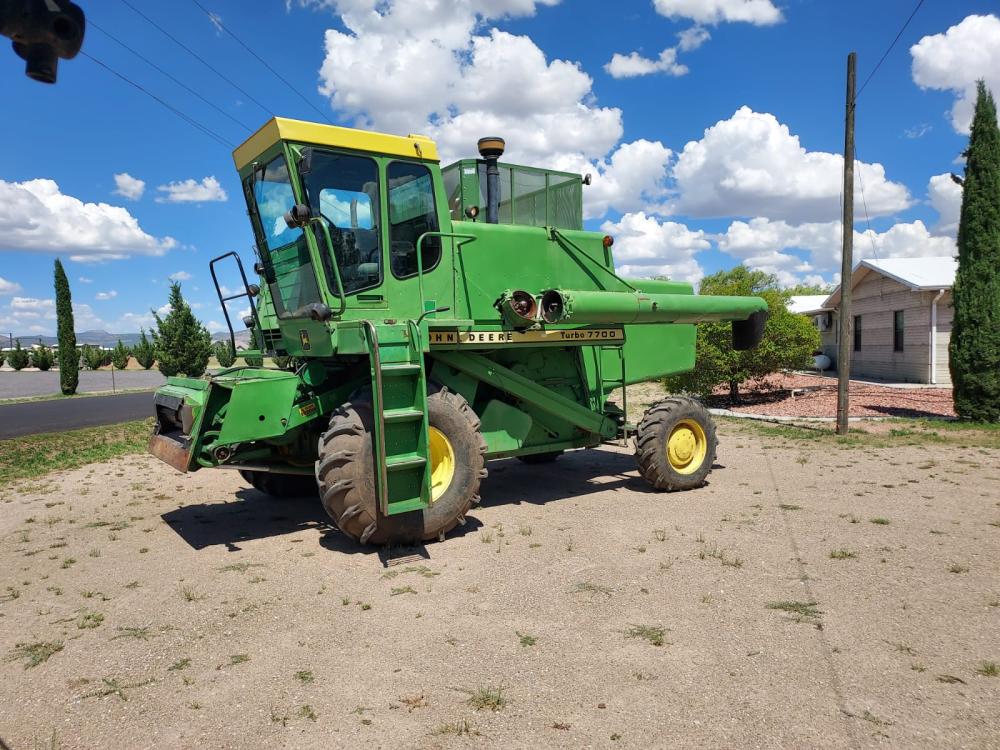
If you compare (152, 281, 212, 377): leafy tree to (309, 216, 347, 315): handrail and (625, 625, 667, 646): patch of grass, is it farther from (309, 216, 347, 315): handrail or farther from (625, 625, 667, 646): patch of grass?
(625, 625, 667, 646): patch of grass

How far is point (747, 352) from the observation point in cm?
1609


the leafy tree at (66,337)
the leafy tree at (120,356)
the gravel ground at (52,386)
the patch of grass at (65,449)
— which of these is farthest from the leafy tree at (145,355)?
the patch of grass at (65,449)

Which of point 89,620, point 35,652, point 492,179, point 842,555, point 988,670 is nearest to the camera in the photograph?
point 988,670

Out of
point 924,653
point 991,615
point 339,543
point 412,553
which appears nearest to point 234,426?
point 339,543

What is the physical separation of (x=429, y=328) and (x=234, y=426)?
1.86 meters

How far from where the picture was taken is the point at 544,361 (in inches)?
315

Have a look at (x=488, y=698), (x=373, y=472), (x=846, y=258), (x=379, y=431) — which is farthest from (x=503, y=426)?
(x=846, y=258)

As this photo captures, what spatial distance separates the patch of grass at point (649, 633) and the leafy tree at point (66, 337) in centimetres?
2727

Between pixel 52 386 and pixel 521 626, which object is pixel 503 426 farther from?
pixel 52 386

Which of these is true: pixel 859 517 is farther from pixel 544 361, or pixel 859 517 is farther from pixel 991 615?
pixel 544 361

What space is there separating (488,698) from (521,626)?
36.1 inches

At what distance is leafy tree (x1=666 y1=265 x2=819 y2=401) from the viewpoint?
1598 centimetres

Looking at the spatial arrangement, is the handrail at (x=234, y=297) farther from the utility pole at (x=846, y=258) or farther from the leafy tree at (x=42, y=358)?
the leafy tree at (x=42, y=358)

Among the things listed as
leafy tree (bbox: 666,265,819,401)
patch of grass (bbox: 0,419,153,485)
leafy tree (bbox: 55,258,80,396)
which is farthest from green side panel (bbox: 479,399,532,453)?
leafy tree (bbox: 55,258,80,396)
